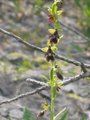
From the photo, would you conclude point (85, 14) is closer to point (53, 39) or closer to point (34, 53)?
point (34, 53)

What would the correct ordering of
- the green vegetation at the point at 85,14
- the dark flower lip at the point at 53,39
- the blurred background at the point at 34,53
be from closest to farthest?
the dark flower lip at the point at 53,39 < the blurred background at the point at 34,53 < the green vegetation at the point at 85,14

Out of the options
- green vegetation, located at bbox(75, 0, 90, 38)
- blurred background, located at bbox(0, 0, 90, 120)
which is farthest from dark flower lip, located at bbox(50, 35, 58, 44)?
green vegetation, located at bbox(75, 0, 90, 38)

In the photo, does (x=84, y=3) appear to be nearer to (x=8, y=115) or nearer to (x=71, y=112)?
(x=71, y=112)

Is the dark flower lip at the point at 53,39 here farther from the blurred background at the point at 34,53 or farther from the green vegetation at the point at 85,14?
the green vegetation at the point at 85,14

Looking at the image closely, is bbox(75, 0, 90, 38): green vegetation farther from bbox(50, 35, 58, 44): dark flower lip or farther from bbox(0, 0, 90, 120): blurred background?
bbox(50, 35, 58, 44): dark flower lip

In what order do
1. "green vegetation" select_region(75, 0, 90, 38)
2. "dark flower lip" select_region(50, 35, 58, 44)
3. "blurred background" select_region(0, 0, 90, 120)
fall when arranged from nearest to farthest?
"dark flower lip" select_region(50, 35, 58, 44) → "blurred background" select_region(0, 0, 90, 120) → "green vegetation" select_region(75, 0, 90, 38)

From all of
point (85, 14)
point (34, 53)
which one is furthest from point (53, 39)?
point (85, 14)

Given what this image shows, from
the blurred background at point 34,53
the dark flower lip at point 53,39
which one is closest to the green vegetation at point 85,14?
the blurred background at point 34,53

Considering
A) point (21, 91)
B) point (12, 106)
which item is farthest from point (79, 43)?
point (12, 106)
